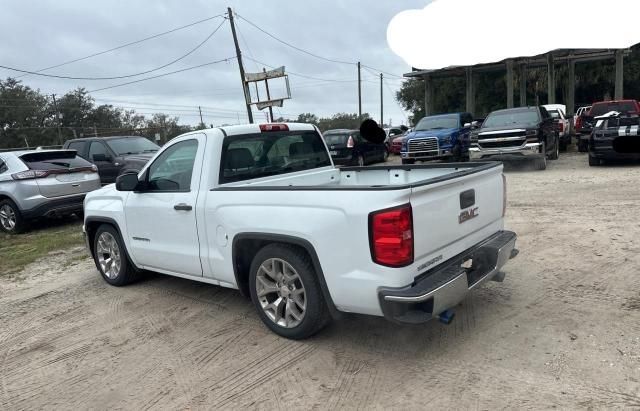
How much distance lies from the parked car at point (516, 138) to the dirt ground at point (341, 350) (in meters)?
7.93

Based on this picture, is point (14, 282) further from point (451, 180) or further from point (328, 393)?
point (451, 180)

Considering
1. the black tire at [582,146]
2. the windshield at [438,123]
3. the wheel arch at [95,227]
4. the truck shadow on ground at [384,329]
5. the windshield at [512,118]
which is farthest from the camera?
the black tire at [582,146]

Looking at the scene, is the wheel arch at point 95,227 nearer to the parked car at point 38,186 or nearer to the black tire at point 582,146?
the parked car at point 38,186

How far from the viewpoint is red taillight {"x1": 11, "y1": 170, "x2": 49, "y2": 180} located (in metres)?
9.34

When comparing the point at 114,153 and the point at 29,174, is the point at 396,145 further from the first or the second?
the point at 29,174

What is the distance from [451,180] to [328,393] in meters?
1.65

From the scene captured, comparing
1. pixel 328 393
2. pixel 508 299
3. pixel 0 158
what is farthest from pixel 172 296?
pixel 0 158

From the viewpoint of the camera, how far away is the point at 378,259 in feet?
10.1

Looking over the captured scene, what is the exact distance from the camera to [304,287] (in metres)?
3.55

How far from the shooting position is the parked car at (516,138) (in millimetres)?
13078

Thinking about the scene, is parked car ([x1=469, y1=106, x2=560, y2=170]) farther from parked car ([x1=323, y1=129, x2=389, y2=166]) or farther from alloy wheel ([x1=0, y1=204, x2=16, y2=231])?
alloy wheel ([x1=0, y1=204, x2=16, y2=231])

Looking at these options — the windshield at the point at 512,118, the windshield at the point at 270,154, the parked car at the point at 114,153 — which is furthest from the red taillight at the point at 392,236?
the windshield at the point at 512,118

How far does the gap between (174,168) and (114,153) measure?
8701 millimetres

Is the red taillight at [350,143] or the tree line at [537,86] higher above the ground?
the tree line at [537,86]
